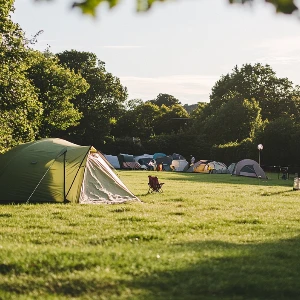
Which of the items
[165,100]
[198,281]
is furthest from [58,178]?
[165,100]

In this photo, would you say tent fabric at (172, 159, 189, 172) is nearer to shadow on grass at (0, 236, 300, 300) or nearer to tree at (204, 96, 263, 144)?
tree at (204, 96, 263, 144)

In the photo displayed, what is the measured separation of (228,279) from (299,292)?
0.91 m

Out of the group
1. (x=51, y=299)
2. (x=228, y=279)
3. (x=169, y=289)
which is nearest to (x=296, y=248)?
(x=228, y=279)

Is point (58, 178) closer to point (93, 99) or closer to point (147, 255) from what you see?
point (147, 255)

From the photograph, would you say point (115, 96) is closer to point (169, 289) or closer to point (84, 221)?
point (84, 221)

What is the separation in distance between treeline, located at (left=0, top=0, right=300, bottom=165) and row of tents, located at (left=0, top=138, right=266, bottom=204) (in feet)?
4.11

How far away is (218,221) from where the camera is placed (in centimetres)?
1361

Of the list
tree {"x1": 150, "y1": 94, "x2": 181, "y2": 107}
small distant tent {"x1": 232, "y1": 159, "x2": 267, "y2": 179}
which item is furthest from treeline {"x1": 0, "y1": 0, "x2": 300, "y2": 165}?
tree {"x1": 150, "y1": 94, "x2": 181, "y2": 107}

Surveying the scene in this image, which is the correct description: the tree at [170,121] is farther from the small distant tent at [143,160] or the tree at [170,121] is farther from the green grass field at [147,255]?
the green grass field at [147,255]

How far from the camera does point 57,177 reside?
18.2 metres

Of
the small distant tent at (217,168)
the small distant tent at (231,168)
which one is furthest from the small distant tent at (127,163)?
the small distant tent at (231,168)

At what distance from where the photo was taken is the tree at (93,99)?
60.3 m

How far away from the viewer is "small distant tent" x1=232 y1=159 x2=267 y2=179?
4297cm

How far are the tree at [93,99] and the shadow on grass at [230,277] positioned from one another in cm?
5173
